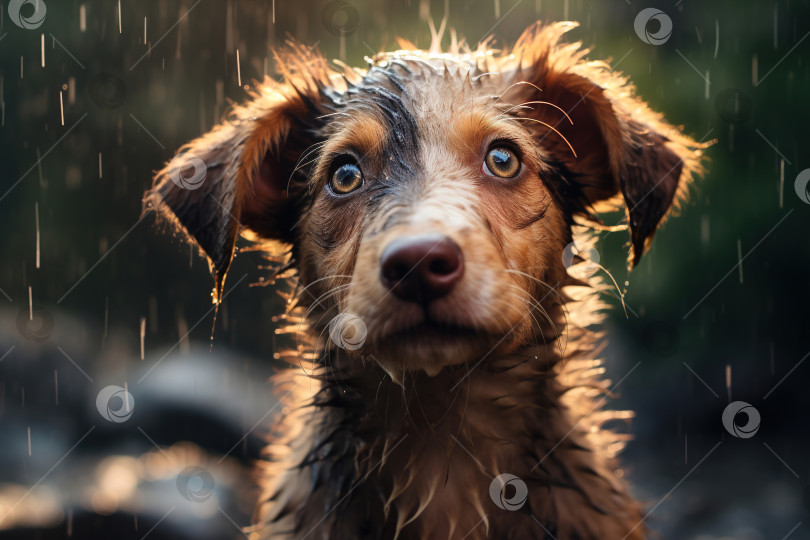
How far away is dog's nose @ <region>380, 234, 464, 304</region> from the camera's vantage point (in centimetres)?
240

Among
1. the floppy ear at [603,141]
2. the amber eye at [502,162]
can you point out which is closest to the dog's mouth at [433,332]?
the amber eye at [502,162]

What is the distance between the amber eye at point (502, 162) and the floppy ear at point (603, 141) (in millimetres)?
362

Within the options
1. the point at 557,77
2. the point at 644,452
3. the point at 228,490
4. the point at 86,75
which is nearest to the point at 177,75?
the point at 86,75

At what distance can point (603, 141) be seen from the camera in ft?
11.8

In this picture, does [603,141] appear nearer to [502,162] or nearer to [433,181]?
[502,162]

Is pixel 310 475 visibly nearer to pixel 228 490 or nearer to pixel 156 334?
pixel 228 490

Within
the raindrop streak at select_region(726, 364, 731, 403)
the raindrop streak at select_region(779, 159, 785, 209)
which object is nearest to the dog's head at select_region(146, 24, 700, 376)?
the raindrop streak at select_region(779, 159, 785, 209)

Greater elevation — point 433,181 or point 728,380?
point 433,181

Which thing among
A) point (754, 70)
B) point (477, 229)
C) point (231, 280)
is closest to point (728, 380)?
point (754, 70)

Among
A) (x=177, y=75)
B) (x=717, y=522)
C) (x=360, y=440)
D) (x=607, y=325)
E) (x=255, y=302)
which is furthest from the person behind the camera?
(x=255, y=302)

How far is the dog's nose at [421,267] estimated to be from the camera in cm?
240

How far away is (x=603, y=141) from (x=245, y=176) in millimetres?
1828

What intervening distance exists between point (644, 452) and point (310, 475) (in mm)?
6714

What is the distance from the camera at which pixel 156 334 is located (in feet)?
34.7
